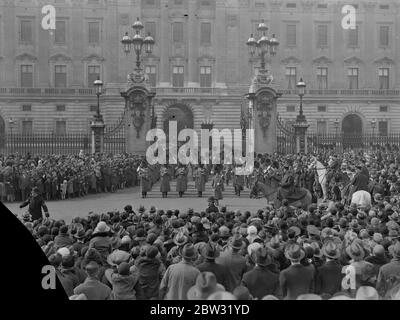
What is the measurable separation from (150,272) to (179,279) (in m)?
1.00

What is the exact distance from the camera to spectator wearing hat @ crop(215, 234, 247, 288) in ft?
30.2

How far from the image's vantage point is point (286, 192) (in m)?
20.0

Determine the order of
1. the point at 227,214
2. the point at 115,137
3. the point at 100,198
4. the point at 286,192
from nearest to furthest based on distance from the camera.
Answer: the point at 227,214 < the point at 286,192 < the point at 100,198 < the point at 115,137

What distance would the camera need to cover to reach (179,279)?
27.6 ft

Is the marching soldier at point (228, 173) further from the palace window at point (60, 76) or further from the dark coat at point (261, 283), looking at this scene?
the palace window at point (60, 76)

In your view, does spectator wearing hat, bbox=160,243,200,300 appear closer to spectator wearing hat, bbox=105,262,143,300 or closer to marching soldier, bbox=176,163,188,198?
spectator wearing hat, bbox=105,262,143,300

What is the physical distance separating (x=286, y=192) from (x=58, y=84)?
150 ft

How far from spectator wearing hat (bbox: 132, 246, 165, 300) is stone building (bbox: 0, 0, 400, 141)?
50.3 meters

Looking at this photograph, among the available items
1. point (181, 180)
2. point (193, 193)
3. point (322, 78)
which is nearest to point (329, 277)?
point (181, 180)

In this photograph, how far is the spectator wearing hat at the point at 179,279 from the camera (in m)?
8.25

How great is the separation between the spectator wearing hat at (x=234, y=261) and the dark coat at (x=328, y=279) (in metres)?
1.09

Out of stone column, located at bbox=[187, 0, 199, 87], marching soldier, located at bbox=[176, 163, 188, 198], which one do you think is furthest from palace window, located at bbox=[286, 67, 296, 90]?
marching soldier, located at bbox=[176, 163, 188, 198]
